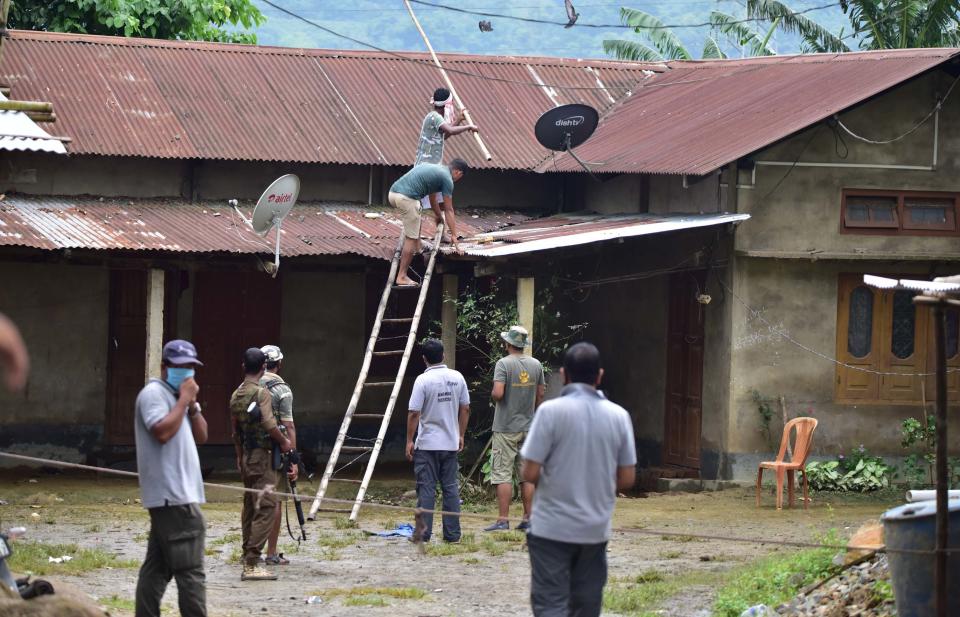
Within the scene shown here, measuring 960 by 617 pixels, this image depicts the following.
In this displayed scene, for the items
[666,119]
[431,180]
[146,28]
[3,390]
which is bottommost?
[3,390]

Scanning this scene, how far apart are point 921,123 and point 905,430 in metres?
3.03

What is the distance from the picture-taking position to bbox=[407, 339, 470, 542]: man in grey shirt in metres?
10.9

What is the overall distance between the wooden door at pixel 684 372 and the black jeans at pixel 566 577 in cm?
830

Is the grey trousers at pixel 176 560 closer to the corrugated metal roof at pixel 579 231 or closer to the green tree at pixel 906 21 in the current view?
the corrugated metal roof at pixel 579 231

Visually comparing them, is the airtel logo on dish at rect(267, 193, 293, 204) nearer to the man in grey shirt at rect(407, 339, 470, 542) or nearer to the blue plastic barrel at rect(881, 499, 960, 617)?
the man in grey shirt at rect(407, 339, 470, 542)

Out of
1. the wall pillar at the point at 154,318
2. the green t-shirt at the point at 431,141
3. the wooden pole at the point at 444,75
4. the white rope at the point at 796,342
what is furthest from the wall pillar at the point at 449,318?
the wall pillar at the point at 154,318

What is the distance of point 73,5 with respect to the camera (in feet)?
68.4

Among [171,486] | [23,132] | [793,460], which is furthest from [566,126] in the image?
[171,486]

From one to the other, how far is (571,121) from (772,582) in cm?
725

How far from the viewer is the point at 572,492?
6.70m

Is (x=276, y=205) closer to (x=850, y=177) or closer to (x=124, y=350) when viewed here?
(x=124, y=350)

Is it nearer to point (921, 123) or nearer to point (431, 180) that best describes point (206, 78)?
point (431, 180)

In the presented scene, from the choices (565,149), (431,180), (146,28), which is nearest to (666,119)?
(565,149)

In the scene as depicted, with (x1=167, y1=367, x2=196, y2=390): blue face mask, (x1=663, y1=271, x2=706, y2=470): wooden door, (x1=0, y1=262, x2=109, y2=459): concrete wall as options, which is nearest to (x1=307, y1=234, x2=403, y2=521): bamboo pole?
(x1=663, y1=271, x2=706, y2=470): wooden door
